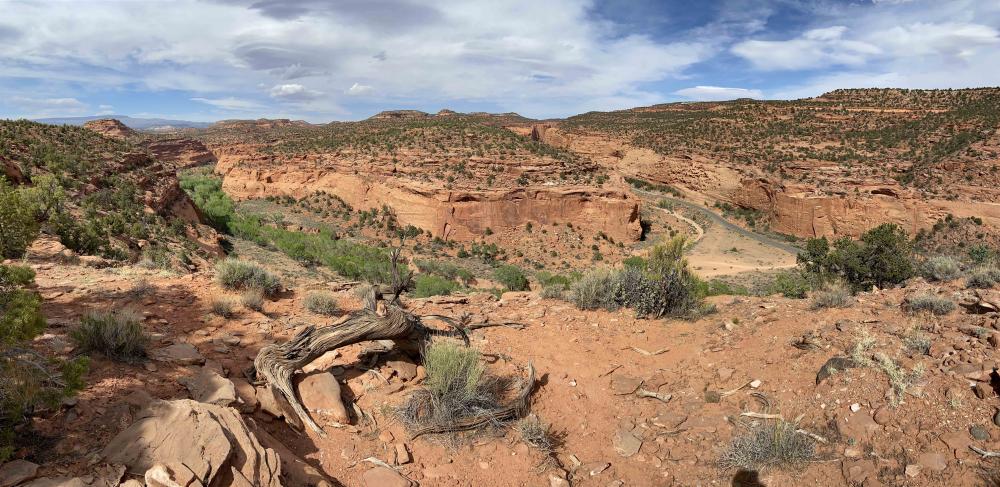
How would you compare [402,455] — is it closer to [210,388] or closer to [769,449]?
[210,388]

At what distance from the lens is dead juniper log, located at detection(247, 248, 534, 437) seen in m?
4.64

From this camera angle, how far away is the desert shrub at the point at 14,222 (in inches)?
163

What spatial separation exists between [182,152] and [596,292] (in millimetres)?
64578

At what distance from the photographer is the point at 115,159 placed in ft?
64.8

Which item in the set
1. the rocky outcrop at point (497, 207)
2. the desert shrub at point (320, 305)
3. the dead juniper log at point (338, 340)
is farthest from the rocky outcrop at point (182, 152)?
the dead juniper log at point (338, 340)

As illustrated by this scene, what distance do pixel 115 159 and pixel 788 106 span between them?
52.5 meters

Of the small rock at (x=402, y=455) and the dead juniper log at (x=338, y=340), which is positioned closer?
the small rock at (x=402, y=455)

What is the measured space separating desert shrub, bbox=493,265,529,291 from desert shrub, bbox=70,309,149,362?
1350 cm

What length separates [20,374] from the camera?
2.99 meters

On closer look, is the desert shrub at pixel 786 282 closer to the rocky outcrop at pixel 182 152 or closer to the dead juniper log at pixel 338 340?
the dead juniper log at pixel 338 340

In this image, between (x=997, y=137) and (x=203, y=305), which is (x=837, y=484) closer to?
(x=203, y=305)

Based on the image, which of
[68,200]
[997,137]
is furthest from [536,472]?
[997,137]

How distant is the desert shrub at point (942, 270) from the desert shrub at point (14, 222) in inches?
498

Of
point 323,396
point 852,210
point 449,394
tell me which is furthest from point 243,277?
point 852,210
